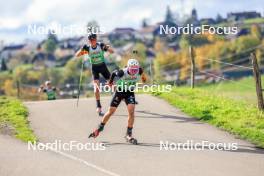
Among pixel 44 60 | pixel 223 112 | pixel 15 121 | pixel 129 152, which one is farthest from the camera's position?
pixel 44 60

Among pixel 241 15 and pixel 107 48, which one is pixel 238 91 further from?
pixel 241 15

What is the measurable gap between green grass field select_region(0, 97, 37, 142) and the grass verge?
5.06 metres

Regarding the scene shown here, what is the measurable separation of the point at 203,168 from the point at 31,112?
8265 millimetres

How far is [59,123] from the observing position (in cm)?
1562

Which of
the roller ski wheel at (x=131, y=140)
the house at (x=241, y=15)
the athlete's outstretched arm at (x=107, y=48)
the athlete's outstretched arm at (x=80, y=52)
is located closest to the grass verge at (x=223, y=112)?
the roller ski wheel at (x=131, y=140)

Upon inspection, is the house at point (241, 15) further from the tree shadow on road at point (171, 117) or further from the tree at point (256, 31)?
the tree shadow on road at point (171, 117)

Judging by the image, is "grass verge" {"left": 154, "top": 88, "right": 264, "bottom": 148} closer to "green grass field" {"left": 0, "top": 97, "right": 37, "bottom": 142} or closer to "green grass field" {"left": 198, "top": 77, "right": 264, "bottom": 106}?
"green grass field" {"left": 198, "top": 77, "right": 264, "bottom": 106}

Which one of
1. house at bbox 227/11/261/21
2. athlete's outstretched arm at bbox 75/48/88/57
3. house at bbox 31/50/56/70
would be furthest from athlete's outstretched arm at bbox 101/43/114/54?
house at bbox 31/50/56/70

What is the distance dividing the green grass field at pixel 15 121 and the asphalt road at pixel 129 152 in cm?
27

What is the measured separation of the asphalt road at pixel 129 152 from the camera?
10656 mm

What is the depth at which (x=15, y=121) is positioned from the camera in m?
15.6

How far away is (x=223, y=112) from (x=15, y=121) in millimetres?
6168

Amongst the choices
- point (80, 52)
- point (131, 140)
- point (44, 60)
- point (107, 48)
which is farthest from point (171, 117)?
point (44, 60)

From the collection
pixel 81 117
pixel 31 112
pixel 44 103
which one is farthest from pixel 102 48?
pixel 44 103
